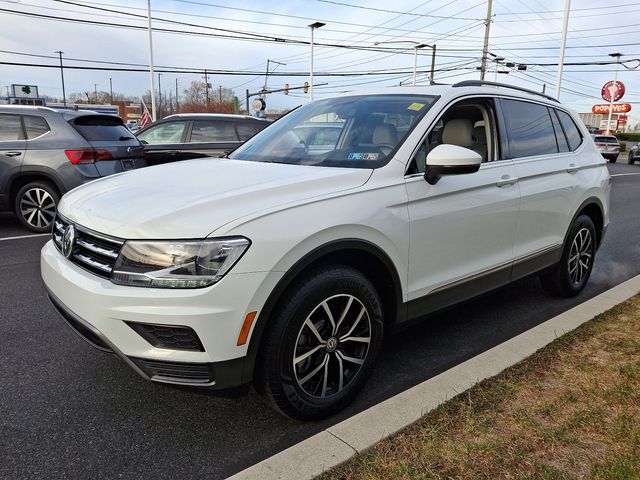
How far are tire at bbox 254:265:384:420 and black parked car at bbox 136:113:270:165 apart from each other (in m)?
7.65

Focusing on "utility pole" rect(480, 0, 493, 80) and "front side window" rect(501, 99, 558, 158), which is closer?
"front side window" rect(501, 99, 558, 158)

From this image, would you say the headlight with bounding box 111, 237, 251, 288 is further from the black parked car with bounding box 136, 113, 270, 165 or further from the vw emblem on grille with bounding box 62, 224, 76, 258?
the black parked car with bounding box 136, 113, 270, 165

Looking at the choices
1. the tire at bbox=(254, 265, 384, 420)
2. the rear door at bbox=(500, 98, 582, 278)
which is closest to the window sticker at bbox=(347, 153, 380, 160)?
the tire at bbox=(254, 265, 384, 420)

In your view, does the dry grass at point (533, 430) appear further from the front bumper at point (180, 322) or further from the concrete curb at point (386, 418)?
the front bumper at point (180, 322)

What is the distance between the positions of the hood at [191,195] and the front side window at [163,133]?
709 cm

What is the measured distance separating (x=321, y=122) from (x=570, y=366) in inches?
90.9

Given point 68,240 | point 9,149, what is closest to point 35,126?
point 9,149

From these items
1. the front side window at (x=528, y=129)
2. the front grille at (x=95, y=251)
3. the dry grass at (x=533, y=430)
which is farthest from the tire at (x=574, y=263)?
the front grille at (x=95, y=251)

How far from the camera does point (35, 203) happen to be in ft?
24.2

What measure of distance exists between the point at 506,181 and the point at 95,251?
8.83ft

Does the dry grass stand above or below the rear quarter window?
→ below

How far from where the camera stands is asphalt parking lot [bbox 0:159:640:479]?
2.40m

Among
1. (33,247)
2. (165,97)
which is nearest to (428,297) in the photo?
(33,247)

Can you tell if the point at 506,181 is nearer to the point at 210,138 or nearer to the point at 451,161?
the point at 451,161
